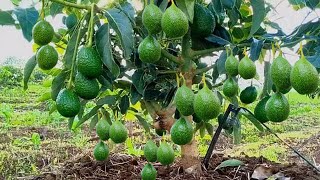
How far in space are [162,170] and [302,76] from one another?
39.8 inches

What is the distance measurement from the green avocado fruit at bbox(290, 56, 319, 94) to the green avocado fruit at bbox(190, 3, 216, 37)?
1.03ft

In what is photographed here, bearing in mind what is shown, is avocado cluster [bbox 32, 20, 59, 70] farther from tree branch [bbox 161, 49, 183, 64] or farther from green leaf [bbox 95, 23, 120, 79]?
tree branch [bbox 161, 49, 183, 64]

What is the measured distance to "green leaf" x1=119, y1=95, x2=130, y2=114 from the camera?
164 cm

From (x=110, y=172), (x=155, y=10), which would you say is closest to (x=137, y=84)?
(x=155, y=10)

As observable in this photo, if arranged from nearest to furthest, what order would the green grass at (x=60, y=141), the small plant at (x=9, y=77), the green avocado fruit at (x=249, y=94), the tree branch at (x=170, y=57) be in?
the tree branch at (x=170, y=57)
the green avocado fruit at (x=249, y=94)
the green grass at (x=60, y=141)
the small plant at (x=9, y=77)

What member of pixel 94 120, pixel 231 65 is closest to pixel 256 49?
pixel 231 65

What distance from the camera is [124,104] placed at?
165 cm

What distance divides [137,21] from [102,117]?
0.50 meters

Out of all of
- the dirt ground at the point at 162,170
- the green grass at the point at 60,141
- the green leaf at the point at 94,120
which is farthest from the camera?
the green grass at the point at 60,141

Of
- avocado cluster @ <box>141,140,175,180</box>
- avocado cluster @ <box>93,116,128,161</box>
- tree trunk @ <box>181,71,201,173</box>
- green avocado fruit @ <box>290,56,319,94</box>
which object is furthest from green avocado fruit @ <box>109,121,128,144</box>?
green avocado fruit @ <box>290,56,319,94</box>

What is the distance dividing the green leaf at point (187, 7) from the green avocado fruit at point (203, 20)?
2.9 inches

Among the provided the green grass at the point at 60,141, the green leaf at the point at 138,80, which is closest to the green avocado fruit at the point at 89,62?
the green leaf at the point at 138,80

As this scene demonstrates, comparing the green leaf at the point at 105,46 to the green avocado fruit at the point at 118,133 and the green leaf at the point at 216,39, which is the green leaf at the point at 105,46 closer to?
the green leaf at the point at 216,39

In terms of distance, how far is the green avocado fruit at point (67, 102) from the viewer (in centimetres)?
114
